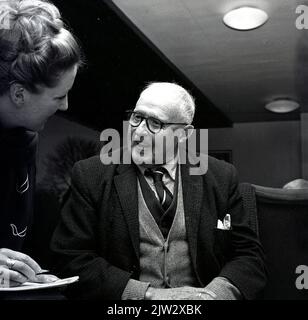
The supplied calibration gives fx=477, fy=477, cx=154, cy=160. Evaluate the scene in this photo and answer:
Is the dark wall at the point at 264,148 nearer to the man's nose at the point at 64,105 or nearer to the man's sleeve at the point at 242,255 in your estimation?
the man's sleeve at the point at 242,255

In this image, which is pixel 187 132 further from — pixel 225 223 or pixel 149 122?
pixel 225 223

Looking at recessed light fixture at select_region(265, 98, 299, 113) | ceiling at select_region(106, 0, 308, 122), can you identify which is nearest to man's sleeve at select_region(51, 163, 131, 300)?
ceiling at select_region(106, 0, 308, 122)

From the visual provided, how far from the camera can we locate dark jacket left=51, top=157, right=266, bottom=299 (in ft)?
6.53

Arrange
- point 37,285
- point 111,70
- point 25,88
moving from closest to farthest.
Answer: point 37,285 < point 25,88 < point 111,70

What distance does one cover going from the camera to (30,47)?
2.03 metres

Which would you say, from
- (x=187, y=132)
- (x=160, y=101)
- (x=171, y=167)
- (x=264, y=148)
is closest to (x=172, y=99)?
(x=160, y=101)

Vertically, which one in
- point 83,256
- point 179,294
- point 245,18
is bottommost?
point 179,294

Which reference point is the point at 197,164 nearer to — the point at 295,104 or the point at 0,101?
the point at 295,104

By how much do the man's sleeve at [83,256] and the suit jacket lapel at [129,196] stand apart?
0.13 metres

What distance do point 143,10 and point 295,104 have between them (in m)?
0.80

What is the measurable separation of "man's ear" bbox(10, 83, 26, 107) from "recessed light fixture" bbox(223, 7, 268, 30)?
943mm

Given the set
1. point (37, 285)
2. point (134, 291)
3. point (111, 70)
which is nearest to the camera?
point (37, 285)

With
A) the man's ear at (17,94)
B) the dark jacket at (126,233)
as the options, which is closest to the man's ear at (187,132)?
the dark jacket at (126,233)

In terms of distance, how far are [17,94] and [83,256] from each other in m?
0.76
